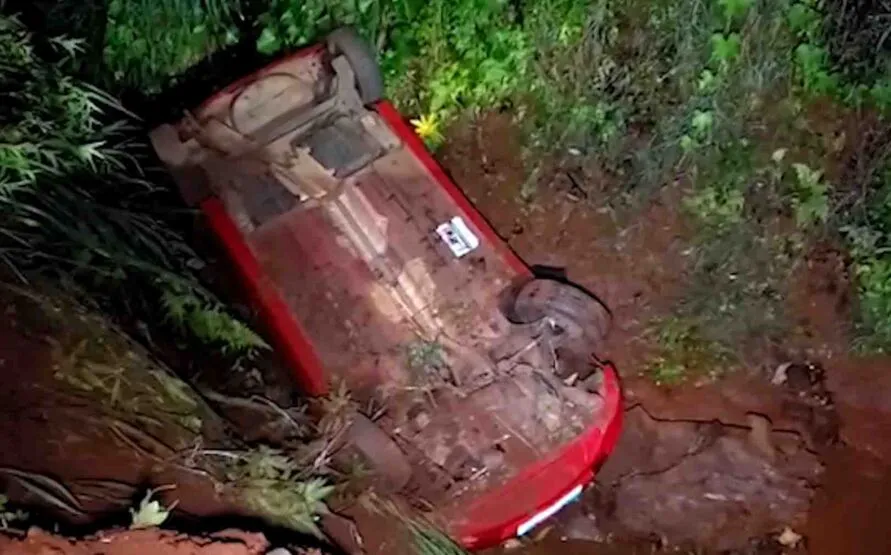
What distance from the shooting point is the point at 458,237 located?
3641 millimetres

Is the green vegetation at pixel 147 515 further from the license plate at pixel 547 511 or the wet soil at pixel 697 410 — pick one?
the wet soil at pixel 697 410

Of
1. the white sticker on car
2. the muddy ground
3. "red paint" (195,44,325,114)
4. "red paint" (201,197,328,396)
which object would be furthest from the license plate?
"red paint" (195,44,325,114)

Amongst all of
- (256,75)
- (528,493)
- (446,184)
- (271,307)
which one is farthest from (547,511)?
(256,75)

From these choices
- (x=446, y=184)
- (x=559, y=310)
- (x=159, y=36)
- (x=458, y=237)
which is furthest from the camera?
(x=159, y=36)

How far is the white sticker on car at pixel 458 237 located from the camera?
3627 millimetres

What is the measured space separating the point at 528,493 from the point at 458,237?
0.80 metres

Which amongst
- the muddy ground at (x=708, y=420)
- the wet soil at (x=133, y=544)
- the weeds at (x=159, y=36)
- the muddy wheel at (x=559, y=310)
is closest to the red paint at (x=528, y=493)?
the muddy wheel at (x=559, y=310)

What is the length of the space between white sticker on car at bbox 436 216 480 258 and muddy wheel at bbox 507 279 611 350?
216mm

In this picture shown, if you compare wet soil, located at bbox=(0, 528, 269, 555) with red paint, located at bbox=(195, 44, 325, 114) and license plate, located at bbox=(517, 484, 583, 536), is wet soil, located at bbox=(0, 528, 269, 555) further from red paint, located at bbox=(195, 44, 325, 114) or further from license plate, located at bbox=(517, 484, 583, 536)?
red paint, located at bbox=(195, 44, 325, 114)

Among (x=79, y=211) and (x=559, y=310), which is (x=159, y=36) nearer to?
(x=79, y=211)

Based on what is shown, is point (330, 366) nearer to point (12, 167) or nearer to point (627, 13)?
point (12, 167)

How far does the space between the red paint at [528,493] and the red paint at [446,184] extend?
554 millimetres

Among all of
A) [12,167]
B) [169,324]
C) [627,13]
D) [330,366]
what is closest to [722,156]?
[627,13]

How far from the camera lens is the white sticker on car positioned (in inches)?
143
